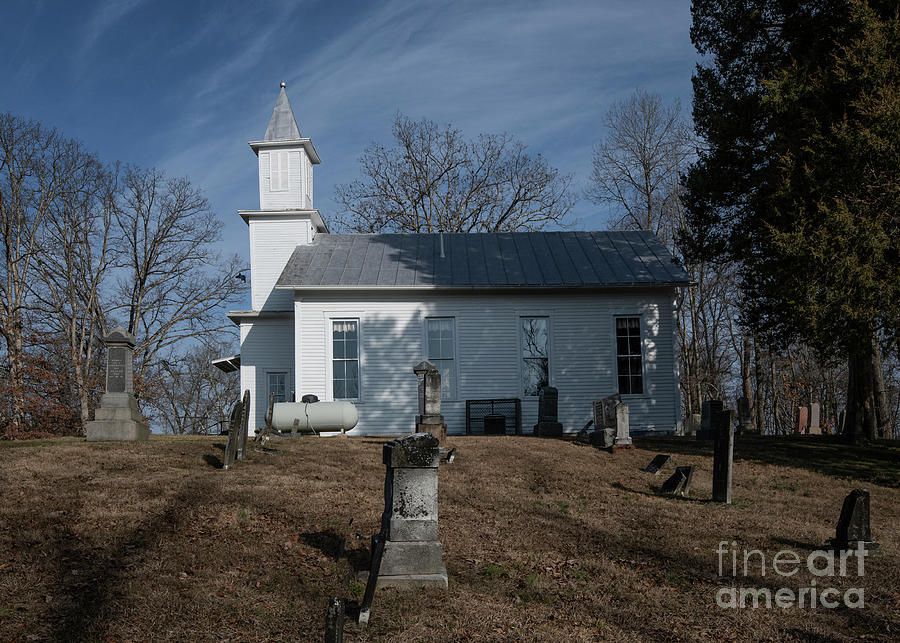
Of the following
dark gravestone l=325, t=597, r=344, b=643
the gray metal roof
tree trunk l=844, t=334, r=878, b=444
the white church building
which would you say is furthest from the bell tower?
dark gravestone l=325, t=597, r=344, b=643

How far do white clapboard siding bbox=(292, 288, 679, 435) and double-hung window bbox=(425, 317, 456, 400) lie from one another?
0.63 feet

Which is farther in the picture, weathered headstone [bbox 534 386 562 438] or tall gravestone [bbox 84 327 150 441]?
weathered headstone [bbox 534 386 562 438]

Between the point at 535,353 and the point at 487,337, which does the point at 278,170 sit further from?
the point at 535,353

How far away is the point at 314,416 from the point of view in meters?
18.0

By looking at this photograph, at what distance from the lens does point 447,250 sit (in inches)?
926

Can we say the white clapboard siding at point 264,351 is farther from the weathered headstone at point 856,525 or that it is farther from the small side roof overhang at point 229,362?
the weathered headstone at point 856,525

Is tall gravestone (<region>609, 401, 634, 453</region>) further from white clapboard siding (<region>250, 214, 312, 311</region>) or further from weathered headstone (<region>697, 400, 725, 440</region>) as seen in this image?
white clapboard siding (<region>250, 214, 312, 311</region>)

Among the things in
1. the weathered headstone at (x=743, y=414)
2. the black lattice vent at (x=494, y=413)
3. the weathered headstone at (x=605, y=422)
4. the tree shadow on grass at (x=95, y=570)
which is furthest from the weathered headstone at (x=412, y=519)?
the weathered headstone at (x=743, y=414)

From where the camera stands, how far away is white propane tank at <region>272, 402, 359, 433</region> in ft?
58.1

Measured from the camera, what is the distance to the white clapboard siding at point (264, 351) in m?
22.8

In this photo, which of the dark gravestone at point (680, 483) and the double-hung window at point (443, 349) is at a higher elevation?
the double-hung window at point (443, 349)

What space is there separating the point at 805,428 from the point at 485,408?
11.9m

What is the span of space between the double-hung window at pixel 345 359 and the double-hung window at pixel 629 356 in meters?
7.54

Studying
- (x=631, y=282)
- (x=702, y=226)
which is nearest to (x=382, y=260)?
(x=631, y=282)
